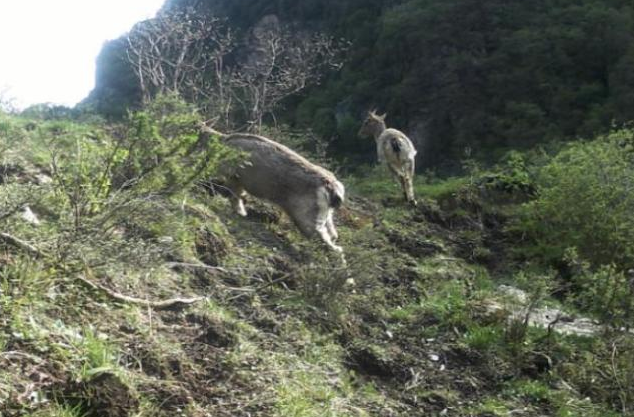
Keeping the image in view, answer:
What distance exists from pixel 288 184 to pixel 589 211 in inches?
143

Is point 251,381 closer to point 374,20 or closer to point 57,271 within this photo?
point 57,271

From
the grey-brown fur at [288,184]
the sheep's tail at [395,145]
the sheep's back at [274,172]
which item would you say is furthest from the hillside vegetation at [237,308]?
the sheep's tail at [395,145]

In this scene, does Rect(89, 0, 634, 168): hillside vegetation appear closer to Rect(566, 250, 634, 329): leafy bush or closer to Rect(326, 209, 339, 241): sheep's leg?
Rect(326, 209, 339, 241): sheep's leg

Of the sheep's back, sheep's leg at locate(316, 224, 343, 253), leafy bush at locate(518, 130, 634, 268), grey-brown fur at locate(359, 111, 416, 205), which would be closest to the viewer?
sheep's leg at locate(316, 224, 343, 253)

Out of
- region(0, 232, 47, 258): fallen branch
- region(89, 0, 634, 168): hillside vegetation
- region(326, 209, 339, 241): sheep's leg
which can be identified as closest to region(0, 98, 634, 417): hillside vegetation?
region(0, 232, 47, 258): fallen branch

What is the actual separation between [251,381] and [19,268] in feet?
4.53

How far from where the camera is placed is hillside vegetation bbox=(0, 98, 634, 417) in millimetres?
3730

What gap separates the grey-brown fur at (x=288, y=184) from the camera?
7.00 metres

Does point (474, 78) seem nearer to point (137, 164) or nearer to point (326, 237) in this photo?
point (326, 237)

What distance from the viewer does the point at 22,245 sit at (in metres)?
4.03

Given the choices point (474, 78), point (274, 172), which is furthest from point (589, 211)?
A: point (474, 78)

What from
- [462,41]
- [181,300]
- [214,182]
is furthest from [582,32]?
[181,300]

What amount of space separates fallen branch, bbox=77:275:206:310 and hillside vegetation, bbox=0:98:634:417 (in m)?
0.01

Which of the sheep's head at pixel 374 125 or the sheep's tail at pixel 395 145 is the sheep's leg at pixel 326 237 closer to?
the sheep's tail at pixel 395 145
